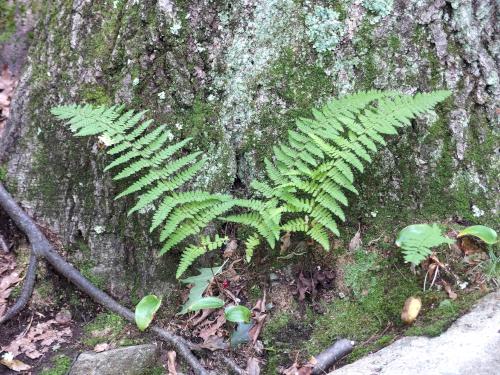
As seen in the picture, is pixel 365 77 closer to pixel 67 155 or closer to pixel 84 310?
pixel 67 155

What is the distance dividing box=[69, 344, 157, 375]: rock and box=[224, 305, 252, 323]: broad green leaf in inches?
23.5

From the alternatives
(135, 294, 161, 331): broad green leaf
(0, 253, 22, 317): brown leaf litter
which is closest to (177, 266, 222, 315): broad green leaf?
(135, 294, 161, 331): broad green leaf

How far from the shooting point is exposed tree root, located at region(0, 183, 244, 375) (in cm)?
344

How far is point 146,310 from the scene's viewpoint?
3.21 metres

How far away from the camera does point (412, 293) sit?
3.17 m

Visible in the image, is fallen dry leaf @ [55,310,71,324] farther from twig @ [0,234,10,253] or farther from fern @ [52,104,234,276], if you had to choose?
fern @ [52,104,234,276]

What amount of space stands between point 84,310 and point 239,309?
1.28m

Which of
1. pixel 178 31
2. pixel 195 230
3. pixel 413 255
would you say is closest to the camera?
pixel 413 255

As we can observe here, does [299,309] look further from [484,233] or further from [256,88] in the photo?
[256,88]

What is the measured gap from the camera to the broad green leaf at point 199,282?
129 inches

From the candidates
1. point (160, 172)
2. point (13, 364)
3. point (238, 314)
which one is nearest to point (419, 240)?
point (238, 314)

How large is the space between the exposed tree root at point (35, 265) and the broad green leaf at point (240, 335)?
1.30 ft

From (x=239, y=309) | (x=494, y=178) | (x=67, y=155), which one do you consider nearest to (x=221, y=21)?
(x=67, y=155)

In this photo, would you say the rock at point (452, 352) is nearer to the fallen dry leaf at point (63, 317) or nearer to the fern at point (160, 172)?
the fern at point (160, 172)
